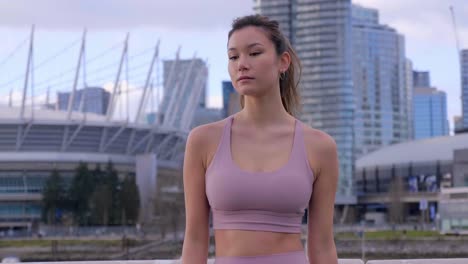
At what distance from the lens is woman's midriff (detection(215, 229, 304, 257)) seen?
3816 mm

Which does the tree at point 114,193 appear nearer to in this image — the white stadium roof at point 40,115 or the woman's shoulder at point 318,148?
the white stadium roof at point 40,115

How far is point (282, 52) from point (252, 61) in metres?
0.20

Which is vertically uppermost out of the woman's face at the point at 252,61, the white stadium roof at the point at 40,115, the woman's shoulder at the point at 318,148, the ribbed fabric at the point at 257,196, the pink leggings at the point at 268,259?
the white stadium roof at the point at 40,115

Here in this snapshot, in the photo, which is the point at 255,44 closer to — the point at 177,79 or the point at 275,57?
the point at 275,57

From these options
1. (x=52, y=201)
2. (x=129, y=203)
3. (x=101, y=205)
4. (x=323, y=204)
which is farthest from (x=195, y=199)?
(x=52, y=201)

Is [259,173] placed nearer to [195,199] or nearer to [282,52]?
[195,199]

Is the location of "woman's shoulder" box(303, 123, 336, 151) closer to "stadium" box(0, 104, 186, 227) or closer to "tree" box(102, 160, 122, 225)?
"tree" box(102, 160, 122, 225)

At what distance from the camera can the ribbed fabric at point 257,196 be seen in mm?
3811

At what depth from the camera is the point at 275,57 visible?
4.07 meters

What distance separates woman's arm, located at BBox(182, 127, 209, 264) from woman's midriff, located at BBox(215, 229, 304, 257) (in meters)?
Result: 0.14

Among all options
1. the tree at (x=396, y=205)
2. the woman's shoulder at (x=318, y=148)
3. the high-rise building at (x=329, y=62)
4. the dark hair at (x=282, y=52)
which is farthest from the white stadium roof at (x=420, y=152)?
the woman's shoulder at (x=318, y=148)

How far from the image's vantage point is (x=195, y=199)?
400cm

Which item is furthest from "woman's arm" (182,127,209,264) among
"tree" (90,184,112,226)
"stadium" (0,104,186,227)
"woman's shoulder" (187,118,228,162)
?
"stadium" (0,104,186,227)

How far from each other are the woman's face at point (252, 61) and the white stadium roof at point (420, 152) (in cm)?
11941
